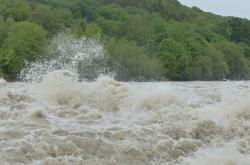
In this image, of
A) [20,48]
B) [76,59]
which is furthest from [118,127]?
[20,48]

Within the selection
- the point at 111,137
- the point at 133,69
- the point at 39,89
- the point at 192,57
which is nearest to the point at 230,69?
the point at 192,57

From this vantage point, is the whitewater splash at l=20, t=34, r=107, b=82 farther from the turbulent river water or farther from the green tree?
the turbulent river water

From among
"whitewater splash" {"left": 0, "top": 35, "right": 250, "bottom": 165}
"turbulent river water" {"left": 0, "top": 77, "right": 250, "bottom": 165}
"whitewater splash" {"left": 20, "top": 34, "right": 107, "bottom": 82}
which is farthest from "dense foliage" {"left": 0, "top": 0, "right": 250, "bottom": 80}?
"whitewater splash" {"left": 0, "top": 35, "right": 250, "bottom": 165}

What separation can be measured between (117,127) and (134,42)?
65878 millimetres

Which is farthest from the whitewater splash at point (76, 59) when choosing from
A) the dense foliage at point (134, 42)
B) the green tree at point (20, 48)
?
the dense foliage at point (134, 42)

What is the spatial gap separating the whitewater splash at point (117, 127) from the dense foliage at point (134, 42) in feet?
142

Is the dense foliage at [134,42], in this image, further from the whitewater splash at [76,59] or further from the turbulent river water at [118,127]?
the turbulent river water at [118,127]

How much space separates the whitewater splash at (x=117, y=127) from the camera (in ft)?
36.9

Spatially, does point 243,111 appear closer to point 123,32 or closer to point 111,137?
point 111,137

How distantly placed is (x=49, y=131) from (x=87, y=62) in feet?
127

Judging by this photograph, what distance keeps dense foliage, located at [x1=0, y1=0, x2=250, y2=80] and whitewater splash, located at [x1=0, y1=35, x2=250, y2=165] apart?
43205 mm

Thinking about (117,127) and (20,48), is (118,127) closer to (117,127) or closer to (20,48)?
(117,127)

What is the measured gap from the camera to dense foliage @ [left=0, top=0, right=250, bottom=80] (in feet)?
208

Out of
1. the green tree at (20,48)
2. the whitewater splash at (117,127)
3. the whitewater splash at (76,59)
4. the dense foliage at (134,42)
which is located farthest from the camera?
the dense foliage at (134,42)
